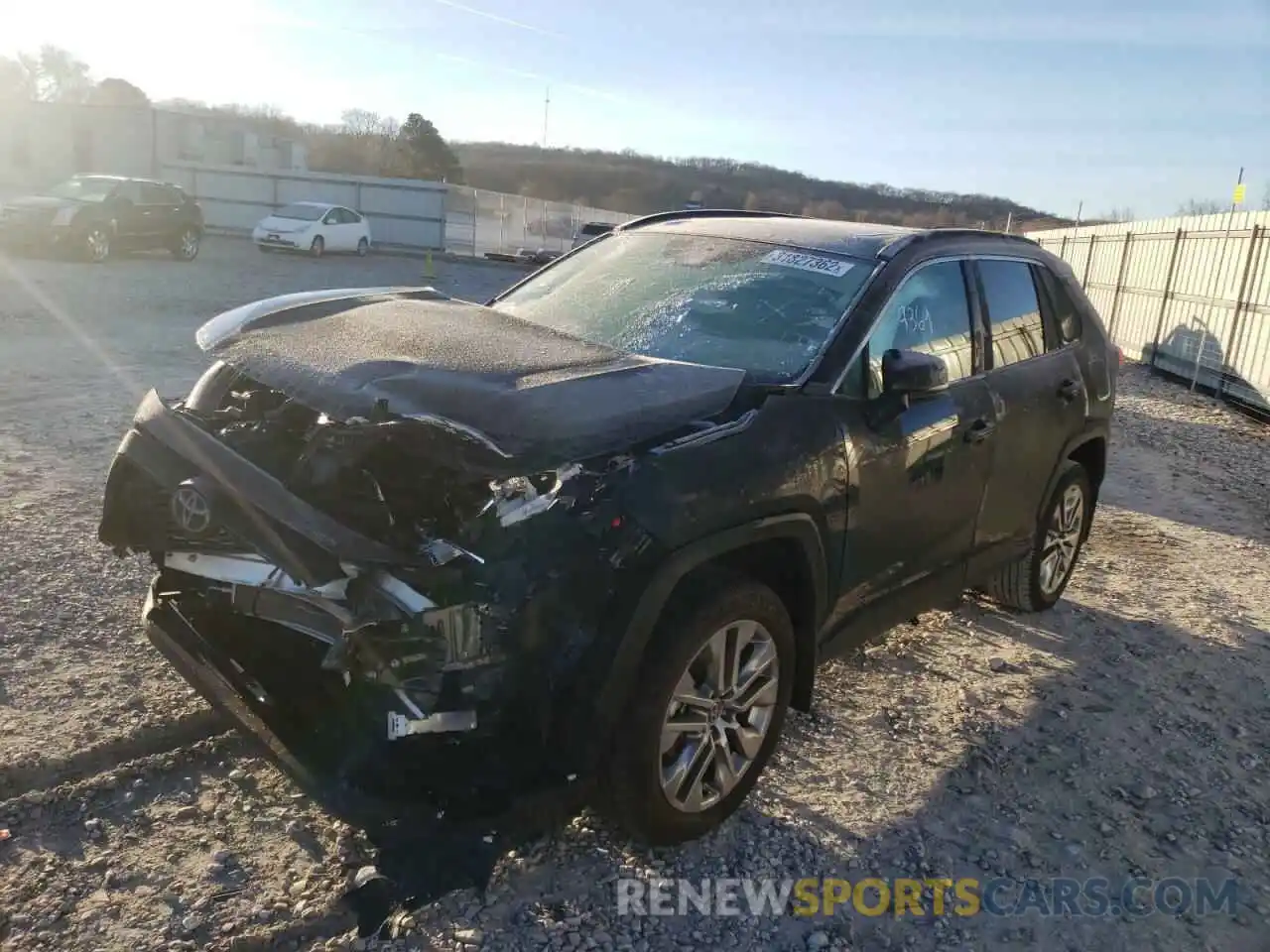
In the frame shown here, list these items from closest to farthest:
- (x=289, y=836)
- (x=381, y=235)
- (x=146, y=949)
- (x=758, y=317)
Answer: (x=146, y=949) → (x=289, y=836) → (x=758, y=317) → (x=381, y=235)

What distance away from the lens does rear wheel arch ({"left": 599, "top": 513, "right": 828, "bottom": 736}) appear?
2651mm

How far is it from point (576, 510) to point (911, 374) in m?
1.45

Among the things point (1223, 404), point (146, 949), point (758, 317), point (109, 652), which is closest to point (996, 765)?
point (758, 317)

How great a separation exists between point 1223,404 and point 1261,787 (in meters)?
11.6

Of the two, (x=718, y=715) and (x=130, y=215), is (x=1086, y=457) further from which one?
(x=130, y=215)

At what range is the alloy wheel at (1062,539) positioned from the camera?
512 cm

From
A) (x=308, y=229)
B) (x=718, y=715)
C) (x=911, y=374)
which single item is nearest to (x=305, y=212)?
(x=308, y=229)

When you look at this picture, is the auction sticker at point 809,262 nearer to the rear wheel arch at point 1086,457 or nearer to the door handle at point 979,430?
the door handle at point 979,430

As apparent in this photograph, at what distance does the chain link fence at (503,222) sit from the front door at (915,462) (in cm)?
2962

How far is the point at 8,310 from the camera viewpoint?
12.9 metres

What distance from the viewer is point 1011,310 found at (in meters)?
4.56

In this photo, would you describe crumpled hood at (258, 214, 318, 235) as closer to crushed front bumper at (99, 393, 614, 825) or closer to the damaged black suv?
the damaged black suv

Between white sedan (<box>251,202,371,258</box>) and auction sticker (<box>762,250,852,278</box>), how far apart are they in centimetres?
2350

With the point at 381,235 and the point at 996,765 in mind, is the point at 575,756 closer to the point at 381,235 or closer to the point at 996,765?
the point at 996,765
